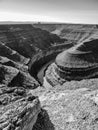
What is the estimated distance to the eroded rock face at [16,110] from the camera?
6143 mm

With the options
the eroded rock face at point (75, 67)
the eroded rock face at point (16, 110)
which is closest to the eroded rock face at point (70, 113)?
the eroded rock face at point (16, 110)

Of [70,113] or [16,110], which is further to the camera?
[70,113]

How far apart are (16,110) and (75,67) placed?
22.6 metres

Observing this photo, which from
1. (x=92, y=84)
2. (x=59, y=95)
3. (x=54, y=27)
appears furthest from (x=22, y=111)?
(x=54, y=27)

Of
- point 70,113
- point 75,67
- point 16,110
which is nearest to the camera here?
point 16,110

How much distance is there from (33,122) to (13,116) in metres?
1.46

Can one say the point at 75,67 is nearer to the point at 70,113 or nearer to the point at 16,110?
the point at 70,113

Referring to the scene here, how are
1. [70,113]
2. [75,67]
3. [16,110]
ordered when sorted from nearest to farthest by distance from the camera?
[16,110]
[70,113]
[75,67]

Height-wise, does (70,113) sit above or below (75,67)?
above

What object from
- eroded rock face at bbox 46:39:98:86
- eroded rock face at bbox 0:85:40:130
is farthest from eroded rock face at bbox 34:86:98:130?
eroded rock face at bbox 46:39:98:86

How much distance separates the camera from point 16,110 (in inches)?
270

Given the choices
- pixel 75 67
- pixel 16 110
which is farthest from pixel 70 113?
pixel 75 67

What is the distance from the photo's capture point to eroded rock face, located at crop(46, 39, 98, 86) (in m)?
27.4

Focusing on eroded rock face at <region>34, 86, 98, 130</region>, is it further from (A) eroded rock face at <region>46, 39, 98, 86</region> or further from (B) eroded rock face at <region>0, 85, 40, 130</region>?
(A) eroded rock face at <region>46, 39, 98, 86</region>
